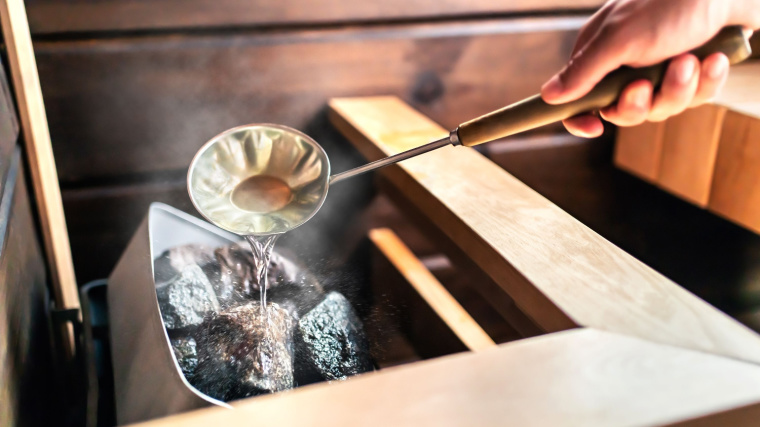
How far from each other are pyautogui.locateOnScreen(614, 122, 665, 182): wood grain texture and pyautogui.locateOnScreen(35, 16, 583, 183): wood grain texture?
0.87ft

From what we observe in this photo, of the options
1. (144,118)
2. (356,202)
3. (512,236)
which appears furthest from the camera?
(356,202)

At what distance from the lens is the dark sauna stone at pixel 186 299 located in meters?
0.96

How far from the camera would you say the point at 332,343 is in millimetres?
942

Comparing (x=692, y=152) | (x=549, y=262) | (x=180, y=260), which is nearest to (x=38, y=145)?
(x=180, y=260)

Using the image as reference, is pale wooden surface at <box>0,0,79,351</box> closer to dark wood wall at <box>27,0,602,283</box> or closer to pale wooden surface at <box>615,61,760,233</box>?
dark wood wall at <box>27,0,602,283</box>

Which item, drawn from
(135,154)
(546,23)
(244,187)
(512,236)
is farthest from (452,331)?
(546,23)

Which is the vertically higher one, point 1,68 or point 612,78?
point 1,68

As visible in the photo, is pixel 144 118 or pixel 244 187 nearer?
pixel 244 187

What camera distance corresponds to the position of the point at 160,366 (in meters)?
0.76

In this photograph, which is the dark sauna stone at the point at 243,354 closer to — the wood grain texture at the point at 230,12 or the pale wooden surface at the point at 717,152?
the wood grain texture at the point at 230,12

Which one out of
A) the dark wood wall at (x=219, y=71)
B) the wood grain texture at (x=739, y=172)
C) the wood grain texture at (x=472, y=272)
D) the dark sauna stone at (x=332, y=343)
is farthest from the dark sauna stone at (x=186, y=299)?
the wood grain texture at (x=739, y=172)

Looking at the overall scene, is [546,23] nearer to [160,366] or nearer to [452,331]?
[452,331]

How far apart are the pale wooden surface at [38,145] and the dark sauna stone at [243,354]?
0.44m

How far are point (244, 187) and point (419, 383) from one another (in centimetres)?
54
